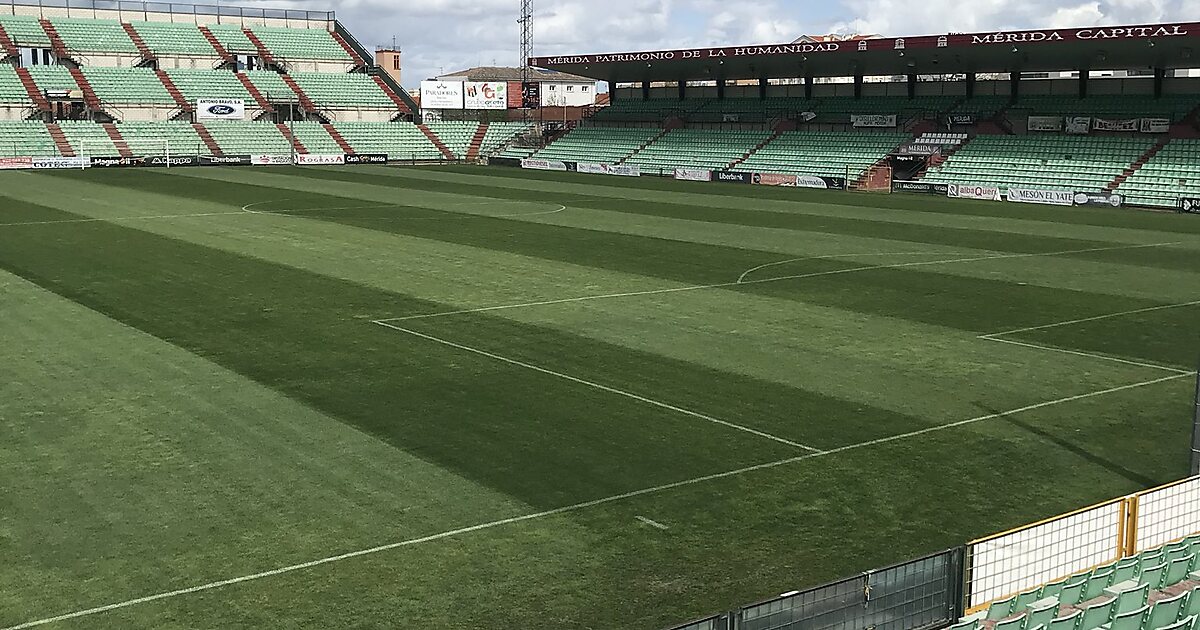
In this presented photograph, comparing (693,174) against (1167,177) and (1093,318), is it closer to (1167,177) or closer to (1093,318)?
(1167,177)

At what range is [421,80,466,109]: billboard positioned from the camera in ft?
346

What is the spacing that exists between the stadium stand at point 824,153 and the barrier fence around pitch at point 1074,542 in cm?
5754

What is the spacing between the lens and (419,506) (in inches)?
588

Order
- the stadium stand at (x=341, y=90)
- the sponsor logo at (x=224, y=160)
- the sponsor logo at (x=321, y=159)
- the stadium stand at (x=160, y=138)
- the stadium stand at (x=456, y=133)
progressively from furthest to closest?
the stadium stand at (x=341, y=90)
the stadium stand at (x=456, y=133)
the sponsor logo at (x=321, y=159)
the stadium stand at (x=160, y=138)
the sponsor logo at (x=224, y=160)

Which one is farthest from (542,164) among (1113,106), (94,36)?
(94,36)

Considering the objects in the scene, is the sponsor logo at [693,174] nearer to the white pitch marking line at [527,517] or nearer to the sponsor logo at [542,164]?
the sponsor logo at [542,164]

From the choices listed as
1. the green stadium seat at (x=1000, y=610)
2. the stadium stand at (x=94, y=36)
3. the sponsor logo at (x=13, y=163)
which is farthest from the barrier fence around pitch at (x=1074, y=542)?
the stadium stand at (x=94, y=36)

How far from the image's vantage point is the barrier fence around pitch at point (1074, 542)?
36.2 ft

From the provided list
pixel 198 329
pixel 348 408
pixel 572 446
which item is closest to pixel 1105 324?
pixel 572 446

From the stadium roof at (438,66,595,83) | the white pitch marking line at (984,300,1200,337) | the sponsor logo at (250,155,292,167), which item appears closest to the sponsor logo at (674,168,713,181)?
the sponsor logo at (250,155,292,167)

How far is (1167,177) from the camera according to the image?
58438mm

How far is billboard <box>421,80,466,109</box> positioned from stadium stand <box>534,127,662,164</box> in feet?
49.9

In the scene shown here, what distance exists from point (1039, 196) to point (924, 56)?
13.9 meters

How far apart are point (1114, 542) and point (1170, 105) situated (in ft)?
200
